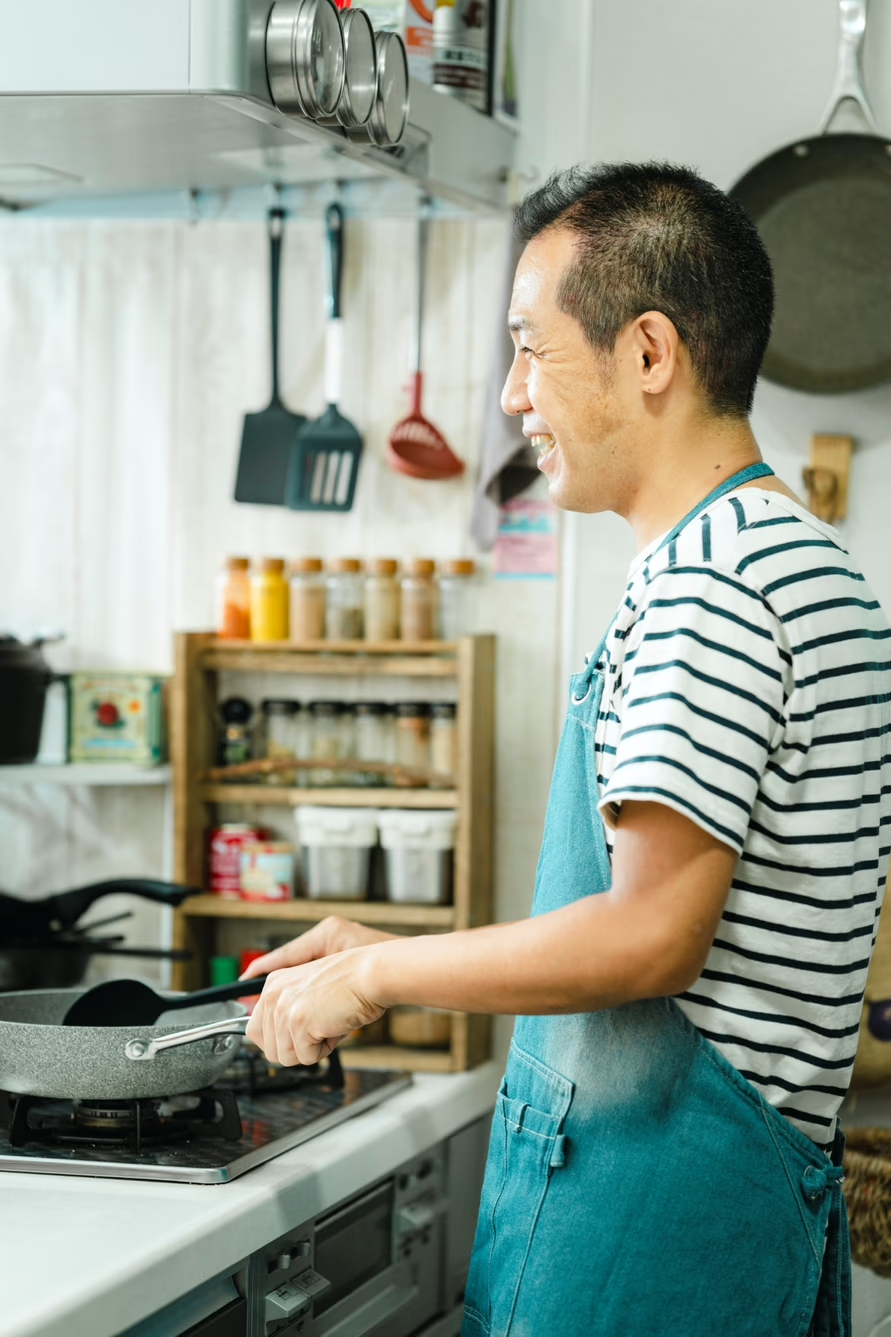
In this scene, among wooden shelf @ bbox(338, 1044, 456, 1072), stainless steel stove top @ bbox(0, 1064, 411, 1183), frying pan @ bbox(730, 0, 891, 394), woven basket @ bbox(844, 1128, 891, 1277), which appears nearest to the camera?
stainless steel stove top @ bbox(0, 1064, 411, 1183)

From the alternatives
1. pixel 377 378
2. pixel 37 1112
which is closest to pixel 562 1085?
Result: pixel 37 1112

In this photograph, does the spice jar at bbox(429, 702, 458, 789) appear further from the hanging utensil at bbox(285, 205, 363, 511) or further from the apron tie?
the apron tie

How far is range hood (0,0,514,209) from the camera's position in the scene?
4.69 feet

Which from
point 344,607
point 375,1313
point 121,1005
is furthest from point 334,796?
point 375,1313

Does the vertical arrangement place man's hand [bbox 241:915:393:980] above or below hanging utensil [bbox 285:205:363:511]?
below

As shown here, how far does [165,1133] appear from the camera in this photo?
1471mm

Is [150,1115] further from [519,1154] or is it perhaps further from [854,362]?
[854,362]

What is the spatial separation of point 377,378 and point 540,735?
0.59 meters

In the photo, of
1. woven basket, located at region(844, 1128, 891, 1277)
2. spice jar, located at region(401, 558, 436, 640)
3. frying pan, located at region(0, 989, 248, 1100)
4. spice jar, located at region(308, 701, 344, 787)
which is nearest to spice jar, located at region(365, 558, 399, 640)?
spice jar, located at region(401, 558, 436, 640)

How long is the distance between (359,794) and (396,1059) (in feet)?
1.21

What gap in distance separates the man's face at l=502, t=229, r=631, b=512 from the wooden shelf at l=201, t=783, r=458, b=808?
97 centimetres

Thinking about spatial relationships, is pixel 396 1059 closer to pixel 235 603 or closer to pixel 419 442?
pixel 235 603

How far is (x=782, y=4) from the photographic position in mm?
1930

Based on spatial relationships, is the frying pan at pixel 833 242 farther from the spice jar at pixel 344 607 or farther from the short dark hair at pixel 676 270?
the short dark hair at pixel 676 270
